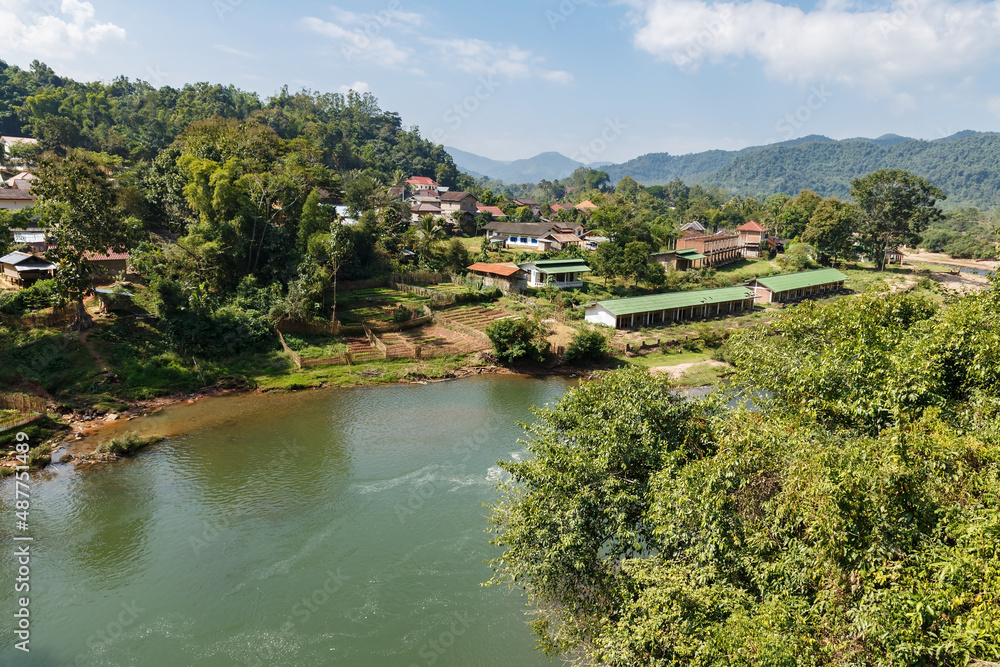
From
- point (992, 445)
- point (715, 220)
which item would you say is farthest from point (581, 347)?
point (715, 220)

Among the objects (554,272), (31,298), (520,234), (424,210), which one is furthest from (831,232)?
(31,298)

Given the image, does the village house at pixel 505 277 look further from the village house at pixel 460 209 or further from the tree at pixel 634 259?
the village house at pixel 460 209

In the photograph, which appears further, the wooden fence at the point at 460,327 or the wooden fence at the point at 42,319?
the wooden fence at the point at 460,327

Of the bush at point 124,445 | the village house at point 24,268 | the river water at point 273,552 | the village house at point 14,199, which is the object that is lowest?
the river water at point 273,552

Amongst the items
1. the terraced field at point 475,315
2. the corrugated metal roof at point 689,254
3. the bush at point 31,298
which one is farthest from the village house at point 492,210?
the bush at point 31,298

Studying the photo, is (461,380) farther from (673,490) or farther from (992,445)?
(992,445)

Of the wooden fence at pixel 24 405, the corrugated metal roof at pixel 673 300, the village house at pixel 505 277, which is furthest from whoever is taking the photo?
the village house at pixel 505 277

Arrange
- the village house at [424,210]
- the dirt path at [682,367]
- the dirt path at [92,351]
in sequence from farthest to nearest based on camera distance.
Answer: the village house at [424,210]
the dirt path at [682,367]
the dirt path at [92,351]

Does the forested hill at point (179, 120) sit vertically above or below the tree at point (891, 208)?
above
